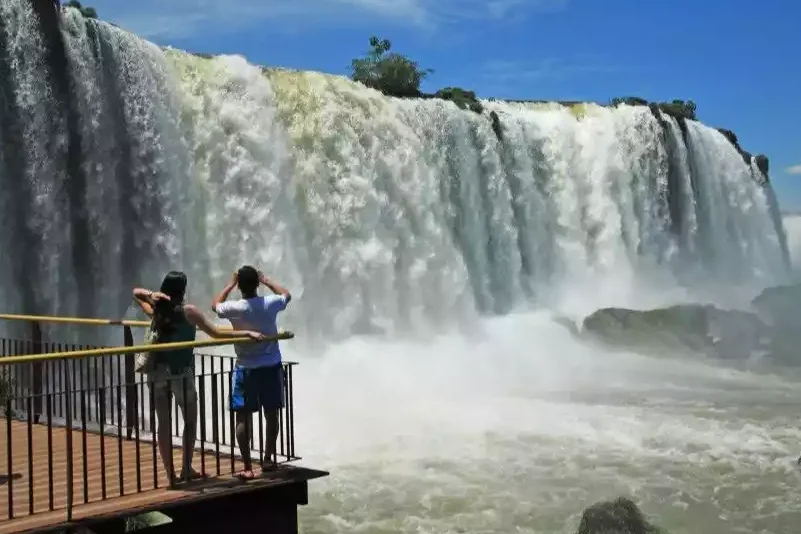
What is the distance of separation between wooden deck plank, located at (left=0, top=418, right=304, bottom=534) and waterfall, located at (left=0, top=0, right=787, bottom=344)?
762 centimetres

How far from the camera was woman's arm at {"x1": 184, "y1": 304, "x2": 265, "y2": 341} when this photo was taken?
20.0ft

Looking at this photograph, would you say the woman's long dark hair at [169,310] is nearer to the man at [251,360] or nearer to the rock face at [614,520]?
the man at [251,360]

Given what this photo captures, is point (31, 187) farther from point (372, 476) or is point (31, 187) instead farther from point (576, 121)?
point (576, 121)

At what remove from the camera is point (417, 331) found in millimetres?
22344

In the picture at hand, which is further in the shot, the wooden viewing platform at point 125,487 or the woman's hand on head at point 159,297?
the woman's hand on head at point 159,297

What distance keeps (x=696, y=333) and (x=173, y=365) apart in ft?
70.9

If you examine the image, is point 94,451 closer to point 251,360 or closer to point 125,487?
point 125,487

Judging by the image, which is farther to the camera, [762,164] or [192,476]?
[762,164]

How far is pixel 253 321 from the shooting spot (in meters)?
6.55

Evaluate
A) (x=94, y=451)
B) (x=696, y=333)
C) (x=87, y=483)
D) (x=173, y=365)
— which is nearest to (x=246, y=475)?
(x=173, y=365)

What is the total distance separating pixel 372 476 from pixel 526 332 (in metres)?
13.2

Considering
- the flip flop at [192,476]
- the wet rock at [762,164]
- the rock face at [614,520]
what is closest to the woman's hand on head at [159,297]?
the flip flop at [192,476]

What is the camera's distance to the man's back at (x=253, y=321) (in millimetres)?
6496

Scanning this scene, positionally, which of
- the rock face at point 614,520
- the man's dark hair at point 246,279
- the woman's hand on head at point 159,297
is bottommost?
the rock face at point 614,520
